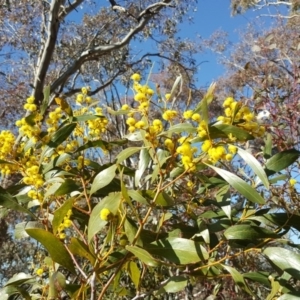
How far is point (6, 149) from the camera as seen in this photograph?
1099 millimetres

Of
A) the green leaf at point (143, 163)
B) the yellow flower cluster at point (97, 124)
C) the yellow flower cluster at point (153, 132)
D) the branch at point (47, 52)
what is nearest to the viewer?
the yellow flower cluster at point (153, 132)

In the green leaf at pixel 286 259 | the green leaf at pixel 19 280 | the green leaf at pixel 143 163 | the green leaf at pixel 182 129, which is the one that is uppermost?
the green leaf at pixel 182 129

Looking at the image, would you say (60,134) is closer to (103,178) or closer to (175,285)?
(103,178)

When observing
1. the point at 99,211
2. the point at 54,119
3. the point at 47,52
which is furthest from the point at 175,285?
the point at 47,52

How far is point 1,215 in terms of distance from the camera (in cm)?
127

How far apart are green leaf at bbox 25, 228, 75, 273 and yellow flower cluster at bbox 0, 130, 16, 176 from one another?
353 mm

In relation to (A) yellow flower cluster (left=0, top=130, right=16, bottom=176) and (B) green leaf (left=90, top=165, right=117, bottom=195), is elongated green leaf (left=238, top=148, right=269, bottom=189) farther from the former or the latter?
(A) yellow flower cluster (left=0, top=130, right=16, bottom=176)

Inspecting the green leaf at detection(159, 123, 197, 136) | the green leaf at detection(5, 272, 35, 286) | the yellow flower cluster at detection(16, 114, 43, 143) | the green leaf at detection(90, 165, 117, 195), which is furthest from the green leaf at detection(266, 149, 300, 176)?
the green leaf at detection(5, 272, 35, 286)

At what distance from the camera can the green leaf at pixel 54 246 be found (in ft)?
2.63

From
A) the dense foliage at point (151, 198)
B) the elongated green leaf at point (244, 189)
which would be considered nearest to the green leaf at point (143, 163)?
the dense foliage at point (151, 198)

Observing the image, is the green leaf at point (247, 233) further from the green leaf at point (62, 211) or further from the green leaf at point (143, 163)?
the green leaf at point (62, 211)

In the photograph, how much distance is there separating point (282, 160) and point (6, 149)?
0.67 metres

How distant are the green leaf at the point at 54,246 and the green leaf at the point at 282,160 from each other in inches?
19.2

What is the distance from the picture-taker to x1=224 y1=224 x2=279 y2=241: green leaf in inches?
37.1
